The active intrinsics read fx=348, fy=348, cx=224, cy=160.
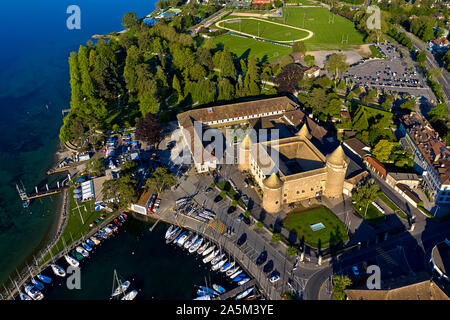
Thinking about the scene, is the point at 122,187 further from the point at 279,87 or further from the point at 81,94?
the point at 279,87

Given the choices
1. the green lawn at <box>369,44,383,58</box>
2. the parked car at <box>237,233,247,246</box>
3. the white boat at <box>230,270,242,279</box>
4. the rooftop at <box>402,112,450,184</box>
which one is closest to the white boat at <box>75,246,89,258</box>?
the white boat at <box>230,270,242,279</box>

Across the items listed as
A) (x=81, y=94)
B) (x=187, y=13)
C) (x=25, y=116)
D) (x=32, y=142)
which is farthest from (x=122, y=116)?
(x=187, y=13)

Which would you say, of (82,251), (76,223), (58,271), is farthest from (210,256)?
(76,223)

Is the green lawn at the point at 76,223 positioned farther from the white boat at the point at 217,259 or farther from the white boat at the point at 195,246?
the white boat at the point at 217,259

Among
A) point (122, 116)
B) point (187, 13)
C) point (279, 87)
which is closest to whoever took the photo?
point (122, 116)

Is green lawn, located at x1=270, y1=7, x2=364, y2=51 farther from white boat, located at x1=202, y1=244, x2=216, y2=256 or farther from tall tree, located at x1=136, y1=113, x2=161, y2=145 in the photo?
white boat, located at x1=202, y1=244, x2=216, y2=256

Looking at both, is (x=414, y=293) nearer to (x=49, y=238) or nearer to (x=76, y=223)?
(x=76, y=223)

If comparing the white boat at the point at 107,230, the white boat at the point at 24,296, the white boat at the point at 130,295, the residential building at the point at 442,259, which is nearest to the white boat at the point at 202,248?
the white boat at the point at 130,295
